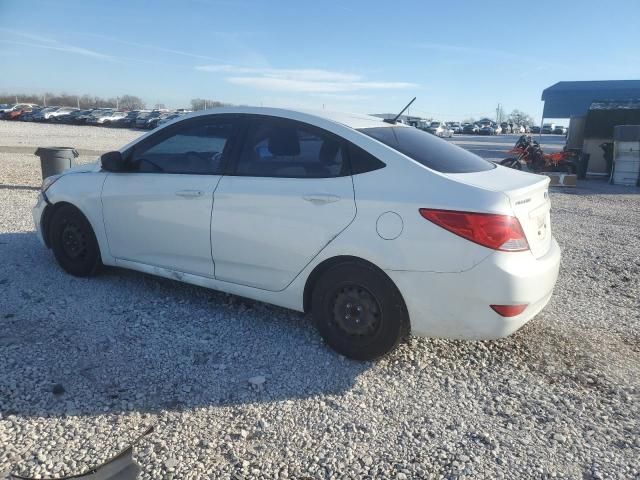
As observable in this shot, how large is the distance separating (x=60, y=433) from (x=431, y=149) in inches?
114

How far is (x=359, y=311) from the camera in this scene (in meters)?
3.38

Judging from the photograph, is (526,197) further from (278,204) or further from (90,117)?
(90,117)

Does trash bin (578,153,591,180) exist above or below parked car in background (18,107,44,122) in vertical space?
below

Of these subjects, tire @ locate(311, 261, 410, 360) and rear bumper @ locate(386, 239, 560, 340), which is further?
tire @ locate(311, 261, 410, 360)

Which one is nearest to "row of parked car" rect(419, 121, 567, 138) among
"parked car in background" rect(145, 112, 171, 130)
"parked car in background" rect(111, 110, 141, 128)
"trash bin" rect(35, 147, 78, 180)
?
"parked car in background" rect(145, 112, 171, 130)

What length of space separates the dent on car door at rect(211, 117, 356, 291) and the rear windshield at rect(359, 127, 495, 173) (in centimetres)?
38

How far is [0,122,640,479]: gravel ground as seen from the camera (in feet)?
8.36

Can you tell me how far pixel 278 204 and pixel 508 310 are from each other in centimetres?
164

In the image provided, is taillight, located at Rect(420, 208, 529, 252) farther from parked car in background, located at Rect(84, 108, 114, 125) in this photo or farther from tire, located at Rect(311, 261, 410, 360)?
parked car in background, located at Rect(84, 108, 114, 125)

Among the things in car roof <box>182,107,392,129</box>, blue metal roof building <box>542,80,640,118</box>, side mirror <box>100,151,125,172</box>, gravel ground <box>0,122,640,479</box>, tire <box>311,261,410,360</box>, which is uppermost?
blue metal roof building <box>542,80,640,118</box>

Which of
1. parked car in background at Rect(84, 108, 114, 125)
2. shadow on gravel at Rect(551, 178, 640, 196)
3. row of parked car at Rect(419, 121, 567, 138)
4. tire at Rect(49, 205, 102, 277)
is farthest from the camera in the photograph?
row of parked car at Rect(419, 121, 567, 138)

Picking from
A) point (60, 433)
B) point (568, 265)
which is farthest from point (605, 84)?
point (60, 433)

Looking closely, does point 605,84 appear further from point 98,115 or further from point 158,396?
point 158,396

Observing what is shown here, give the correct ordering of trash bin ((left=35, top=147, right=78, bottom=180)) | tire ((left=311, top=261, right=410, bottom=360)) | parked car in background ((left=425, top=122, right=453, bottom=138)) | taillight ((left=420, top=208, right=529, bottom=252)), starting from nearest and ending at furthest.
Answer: taillight ((left=420, top=208, right=529, bottom=252)) < tire ((left=311, top=261, right=410, bottom=360)) < trash bin ((left=35, top=147, right=78, bottom=180)) < parked car in background ((left=425, top=122, right=453, bottom=138))
